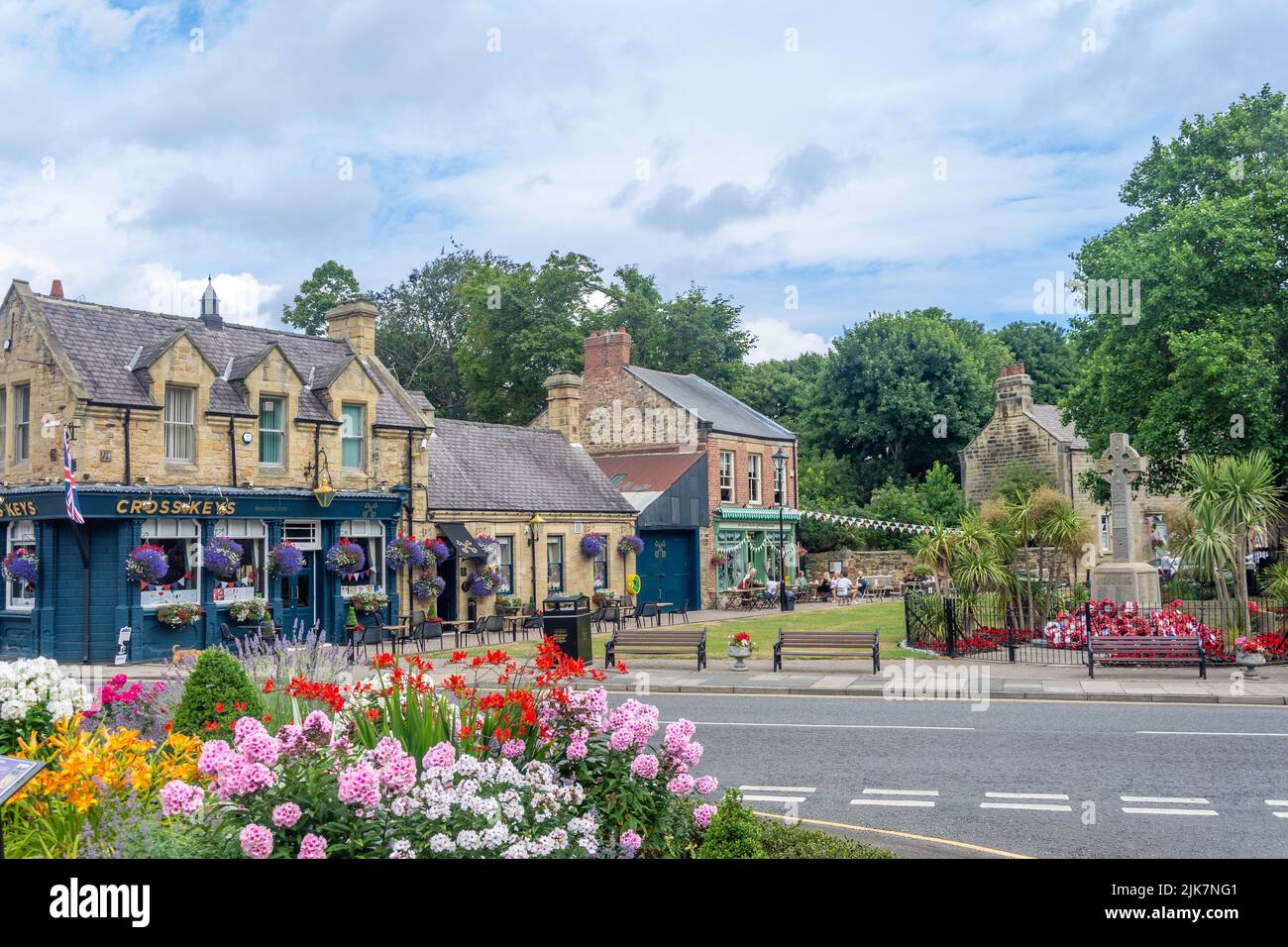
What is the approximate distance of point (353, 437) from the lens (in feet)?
98.2

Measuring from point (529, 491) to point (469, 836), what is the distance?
29726mm

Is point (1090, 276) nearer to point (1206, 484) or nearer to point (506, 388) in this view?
point (1206, 484)

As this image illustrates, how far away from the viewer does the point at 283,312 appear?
208 feet

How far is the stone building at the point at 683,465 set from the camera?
132ft

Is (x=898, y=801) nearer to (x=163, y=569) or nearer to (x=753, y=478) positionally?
(x=163, y=569)

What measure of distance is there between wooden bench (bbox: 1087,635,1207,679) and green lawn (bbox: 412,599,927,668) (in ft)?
13.1

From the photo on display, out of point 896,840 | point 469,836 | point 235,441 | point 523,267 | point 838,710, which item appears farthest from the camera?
point 523,267

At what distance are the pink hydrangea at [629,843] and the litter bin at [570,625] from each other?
15462 mm

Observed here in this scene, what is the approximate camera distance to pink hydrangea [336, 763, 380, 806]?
5461 millimetres

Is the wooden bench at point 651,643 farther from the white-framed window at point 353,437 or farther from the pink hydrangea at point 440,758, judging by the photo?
the pink hydrangea at point 440,758

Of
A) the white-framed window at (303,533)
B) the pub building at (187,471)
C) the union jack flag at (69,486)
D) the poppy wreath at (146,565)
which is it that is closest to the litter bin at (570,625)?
the pub building at (187,471)

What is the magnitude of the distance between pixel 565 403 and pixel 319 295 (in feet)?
92.0

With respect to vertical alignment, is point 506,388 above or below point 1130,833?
above
